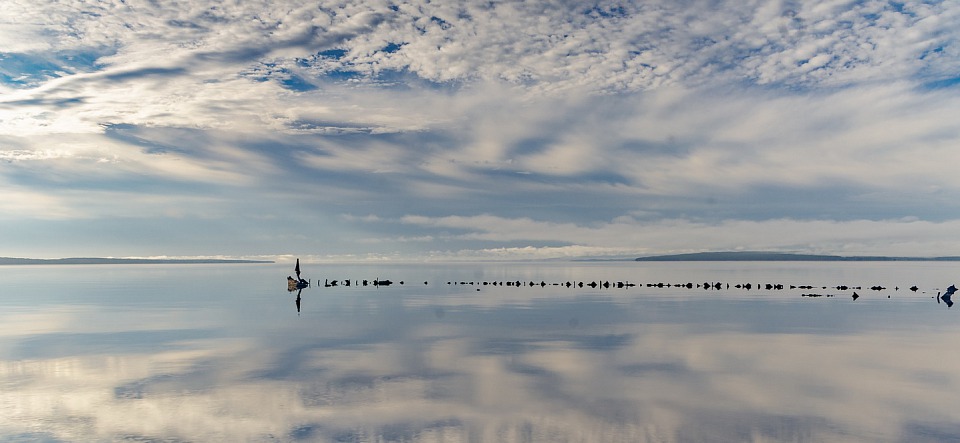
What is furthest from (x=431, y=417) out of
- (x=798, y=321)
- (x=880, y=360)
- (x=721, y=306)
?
(x=721, y=306)

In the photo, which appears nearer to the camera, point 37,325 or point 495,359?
point 495,359

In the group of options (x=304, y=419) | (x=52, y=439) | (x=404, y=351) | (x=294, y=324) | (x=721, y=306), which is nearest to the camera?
(x=52, y=439)

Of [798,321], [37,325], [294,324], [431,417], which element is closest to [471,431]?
[431,417]

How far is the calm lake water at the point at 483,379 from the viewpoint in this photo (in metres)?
23.7

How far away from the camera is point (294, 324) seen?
58.9 meters

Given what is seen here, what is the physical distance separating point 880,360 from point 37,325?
220 ft

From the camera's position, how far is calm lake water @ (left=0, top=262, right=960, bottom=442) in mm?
23656

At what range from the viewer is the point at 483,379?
3212 centimetres

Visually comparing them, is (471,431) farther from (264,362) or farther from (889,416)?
(264,362)

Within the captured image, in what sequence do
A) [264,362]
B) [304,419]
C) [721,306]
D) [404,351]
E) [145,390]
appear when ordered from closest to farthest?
[304,419], [145,390], [264,362], [404,351], [721,306]

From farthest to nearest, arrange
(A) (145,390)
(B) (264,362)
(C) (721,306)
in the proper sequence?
(C) (721,306), (B) (264,362), (A) (145,390)

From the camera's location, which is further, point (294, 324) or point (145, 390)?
point (294, 324)

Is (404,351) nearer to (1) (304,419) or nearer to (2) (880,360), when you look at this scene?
(1) (304,419)

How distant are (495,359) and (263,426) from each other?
54.6 feet
